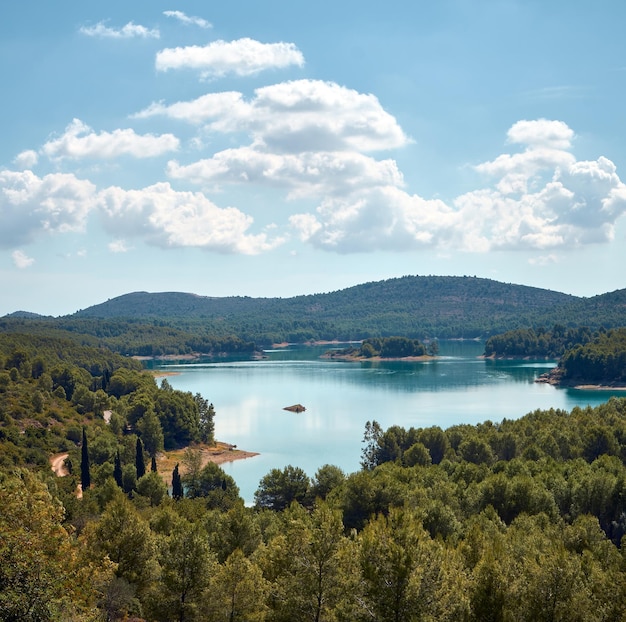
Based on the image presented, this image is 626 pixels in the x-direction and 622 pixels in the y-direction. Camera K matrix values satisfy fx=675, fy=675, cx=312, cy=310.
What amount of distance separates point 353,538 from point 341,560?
11.6 m

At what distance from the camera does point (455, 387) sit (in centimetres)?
17525

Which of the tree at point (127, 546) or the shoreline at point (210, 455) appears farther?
the shoreline at point (210, 455)

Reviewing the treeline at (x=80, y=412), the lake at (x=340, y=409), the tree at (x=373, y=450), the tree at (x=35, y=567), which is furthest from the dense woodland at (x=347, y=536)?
the lake at (x=340, y=409)

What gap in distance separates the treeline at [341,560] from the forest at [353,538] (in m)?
0.07

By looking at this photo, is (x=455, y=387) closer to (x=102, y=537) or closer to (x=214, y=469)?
(x=214, y=469)

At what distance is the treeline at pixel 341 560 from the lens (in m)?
23.7

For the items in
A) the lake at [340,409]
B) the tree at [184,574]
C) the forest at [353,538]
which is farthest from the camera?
the lake at [340,409]

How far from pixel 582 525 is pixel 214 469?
40.5 metres

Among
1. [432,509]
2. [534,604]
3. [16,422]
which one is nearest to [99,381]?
[16,422]

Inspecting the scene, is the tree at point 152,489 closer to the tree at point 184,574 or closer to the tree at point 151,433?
the tree at point 151,433

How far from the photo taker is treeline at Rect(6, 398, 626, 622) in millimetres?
23656

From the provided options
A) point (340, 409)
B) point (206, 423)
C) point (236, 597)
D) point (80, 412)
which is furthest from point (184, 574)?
point (340, 409)

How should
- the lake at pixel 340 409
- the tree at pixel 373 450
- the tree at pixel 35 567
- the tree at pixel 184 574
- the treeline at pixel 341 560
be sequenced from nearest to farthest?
the tree at pixel 35 567, the treeline at pixel 341 560, the tree at pixel 184 574, the tree at pixel 373 450, the lake at pixel 340 409

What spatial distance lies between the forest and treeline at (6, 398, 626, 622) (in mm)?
74
